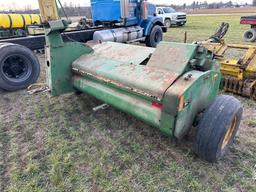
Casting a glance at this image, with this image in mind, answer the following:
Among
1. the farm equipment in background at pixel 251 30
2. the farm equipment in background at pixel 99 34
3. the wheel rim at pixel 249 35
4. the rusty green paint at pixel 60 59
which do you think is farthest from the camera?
the wheel rim at pixel 249 35

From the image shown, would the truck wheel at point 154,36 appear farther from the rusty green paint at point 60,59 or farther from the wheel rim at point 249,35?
the rusty green paint at point 60,59

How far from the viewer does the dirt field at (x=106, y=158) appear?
2.01 m

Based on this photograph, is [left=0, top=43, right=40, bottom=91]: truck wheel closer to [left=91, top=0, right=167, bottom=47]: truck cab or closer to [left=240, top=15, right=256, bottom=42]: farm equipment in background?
[left=91, top=0, right=167, bottom=47]: truck cab

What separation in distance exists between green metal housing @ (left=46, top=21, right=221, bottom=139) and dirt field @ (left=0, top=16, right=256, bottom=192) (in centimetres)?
38

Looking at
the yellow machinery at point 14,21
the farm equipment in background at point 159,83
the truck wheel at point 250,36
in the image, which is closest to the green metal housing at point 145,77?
the farm equipment in background at point 159,83

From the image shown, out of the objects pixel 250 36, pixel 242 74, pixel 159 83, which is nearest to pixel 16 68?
pixel 159 83

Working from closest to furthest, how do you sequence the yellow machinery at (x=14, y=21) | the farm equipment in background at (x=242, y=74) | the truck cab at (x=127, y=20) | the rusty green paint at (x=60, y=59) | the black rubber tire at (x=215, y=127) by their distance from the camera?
the black rubber tire at (x=215, y=127) → the rusty green paint at (x=60, y=59) → the farm equipment in background at (x=242, y=74) → the truck cab at (x=127, y=20) → the yellow machinery at (x=14, y=21)

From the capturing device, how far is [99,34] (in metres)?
6.40

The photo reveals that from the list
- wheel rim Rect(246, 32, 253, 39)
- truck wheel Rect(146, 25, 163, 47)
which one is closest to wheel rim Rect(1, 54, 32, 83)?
truck wheel Rect(146, 25, 163, 47)

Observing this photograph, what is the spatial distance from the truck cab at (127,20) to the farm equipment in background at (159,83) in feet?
11.3

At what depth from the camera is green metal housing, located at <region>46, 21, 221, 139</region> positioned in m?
2.02

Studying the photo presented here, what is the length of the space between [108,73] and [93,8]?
5.86 m

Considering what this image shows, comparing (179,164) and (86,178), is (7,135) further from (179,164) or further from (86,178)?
(179,164)

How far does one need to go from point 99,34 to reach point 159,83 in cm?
472
